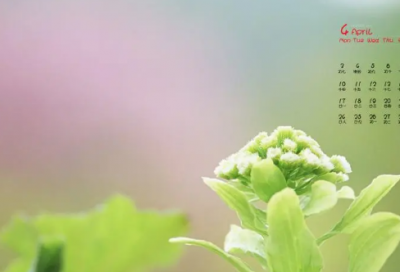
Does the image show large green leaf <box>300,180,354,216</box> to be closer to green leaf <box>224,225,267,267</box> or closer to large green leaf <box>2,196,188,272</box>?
green leaf <box>224,225,267,267</box>

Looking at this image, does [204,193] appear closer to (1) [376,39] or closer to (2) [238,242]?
(2) [238,242]

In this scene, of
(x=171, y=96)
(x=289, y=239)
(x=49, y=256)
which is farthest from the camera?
(x=171, y=96)

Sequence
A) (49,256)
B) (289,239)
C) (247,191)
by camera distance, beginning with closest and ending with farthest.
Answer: (49,256)
(289,239)
(247,191)
